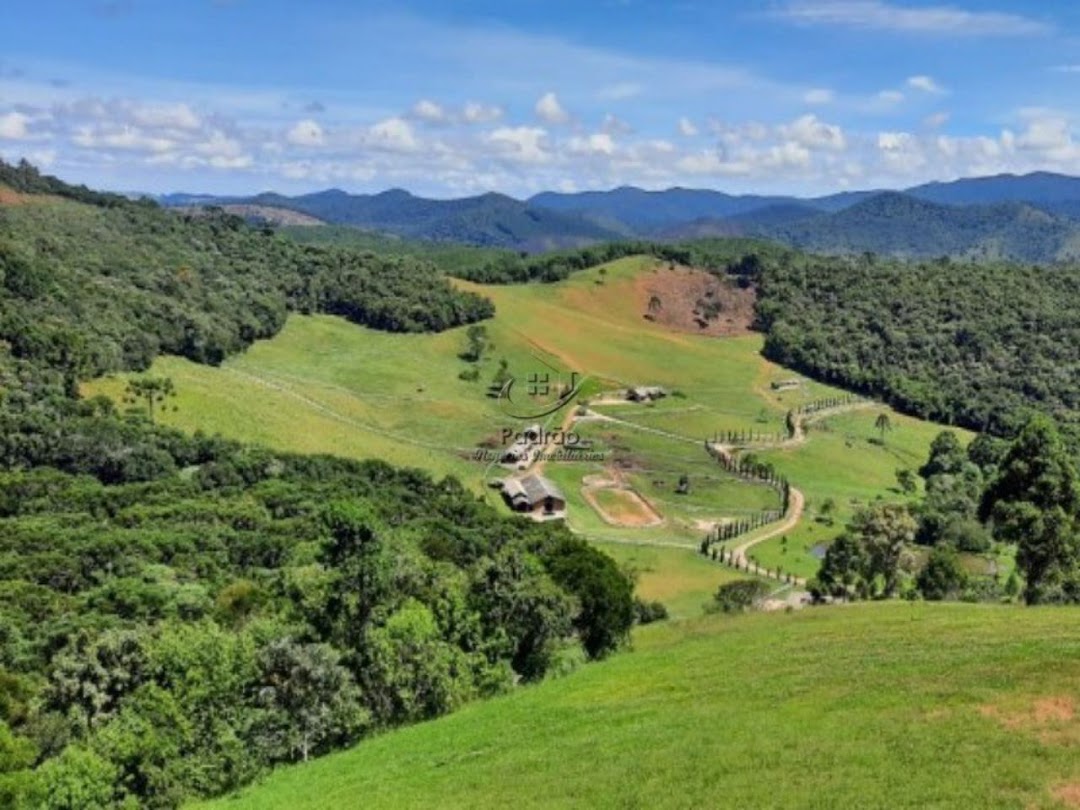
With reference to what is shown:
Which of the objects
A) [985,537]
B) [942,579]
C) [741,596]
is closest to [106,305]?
[741,596]

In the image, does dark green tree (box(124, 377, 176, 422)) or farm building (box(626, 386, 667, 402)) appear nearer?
dark green tree (box(124, 377, 176, 422))

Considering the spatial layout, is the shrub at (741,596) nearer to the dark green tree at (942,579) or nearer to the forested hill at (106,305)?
the dark green tree at (942,579)

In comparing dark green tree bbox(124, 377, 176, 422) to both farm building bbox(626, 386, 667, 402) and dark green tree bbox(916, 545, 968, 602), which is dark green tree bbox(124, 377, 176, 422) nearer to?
farm building bbox(626, 386, 667, 402)

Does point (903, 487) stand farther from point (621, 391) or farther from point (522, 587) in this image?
point (522, 587)

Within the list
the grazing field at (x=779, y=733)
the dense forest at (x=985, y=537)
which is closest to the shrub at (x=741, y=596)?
the dense forest at (x=985, y=537)

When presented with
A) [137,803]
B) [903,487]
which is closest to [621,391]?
[903,487]

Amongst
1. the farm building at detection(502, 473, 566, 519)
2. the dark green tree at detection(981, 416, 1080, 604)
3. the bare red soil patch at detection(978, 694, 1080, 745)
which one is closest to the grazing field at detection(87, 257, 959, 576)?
the farm building at detection(502, 473, 566, 519)
